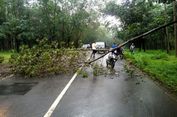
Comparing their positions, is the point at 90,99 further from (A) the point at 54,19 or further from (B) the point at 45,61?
(A) the point at 54,19

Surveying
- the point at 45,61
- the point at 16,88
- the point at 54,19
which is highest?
the point at 54,19

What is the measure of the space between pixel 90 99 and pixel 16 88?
430 centimetres

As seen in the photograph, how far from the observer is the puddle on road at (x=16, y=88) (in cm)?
1255

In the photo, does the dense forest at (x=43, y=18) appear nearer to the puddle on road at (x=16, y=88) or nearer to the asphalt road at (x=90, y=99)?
the puddle on road at (x=16, y=88)

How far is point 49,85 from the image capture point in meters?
14.4

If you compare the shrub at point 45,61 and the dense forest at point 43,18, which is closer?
the shrub at point 45,61

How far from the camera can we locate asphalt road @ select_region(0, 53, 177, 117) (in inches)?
350

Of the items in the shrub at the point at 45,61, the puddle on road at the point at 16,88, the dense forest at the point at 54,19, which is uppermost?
the dense forest at the point at 54,19

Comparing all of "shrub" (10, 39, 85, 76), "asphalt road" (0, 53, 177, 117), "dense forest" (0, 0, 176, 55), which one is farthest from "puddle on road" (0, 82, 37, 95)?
"dense forest" (0, 0, 176, 55)

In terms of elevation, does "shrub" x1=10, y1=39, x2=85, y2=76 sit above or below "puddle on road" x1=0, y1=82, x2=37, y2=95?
above

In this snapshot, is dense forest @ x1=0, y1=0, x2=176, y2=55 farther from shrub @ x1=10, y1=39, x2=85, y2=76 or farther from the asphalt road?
the asphalt road

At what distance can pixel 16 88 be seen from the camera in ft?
44.7

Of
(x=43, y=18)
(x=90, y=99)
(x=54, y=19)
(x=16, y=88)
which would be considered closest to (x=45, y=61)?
(x=16, y=88)

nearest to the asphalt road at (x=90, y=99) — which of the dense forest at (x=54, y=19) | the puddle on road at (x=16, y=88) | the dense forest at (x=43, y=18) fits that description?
the puddle on road at (x=16, y=88)
